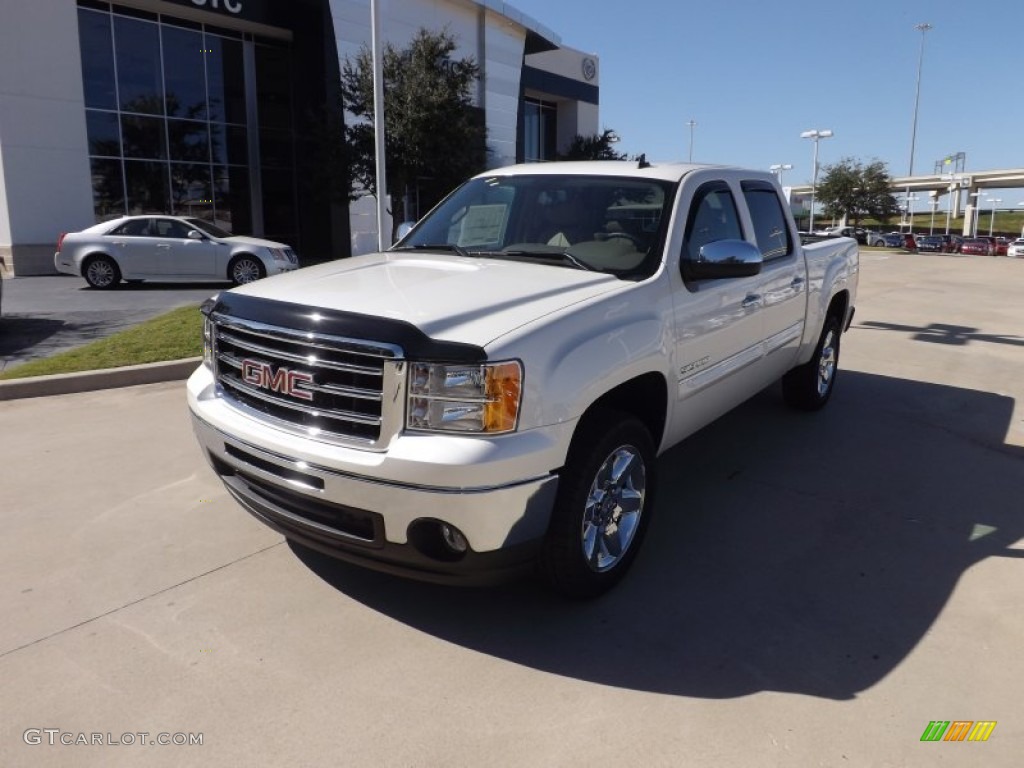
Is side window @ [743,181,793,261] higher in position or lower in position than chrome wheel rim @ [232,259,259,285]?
higher

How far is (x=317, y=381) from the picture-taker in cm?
299

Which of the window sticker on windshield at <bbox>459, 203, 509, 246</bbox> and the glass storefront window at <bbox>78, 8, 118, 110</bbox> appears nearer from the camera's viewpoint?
the window sticker on windshield at <bbox>459, 203, 509, 246</bbox>

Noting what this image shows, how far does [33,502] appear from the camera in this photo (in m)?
4.45

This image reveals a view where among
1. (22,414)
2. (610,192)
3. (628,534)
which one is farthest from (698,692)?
(22,414)

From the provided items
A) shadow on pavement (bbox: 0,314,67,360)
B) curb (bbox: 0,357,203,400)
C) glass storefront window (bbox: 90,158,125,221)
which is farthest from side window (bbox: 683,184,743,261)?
glass storefront window (bbox: 90,158,125,221)

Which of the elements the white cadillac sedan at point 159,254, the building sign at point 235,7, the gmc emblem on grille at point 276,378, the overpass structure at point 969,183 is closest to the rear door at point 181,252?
the white cadillac sedan at point 159,254

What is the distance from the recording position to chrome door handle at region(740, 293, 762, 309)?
4492 mm

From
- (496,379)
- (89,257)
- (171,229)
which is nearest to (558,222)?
(496,379)

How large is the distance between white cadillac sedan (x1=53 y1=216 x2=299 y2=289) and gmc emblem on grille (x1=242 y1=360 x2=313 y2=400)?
1238cm

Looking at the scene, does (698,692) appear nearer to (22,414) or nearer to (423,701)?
(423,701)

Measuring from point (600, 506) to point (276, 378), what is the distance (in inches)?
56.9

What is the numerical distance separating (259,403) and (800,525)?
115 inches

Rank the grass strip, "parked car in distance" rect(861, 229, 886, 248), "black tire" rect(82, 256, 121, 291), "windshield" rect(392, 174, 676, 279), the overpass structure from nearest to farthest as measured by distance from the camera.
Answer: "windshield" rect(392, 174, 676, 279) → the grass strip → "black tire" rect(82, 256, 121, 291) → "parked car in distance" rect(861, 229, 886, 248) → the overpass structure

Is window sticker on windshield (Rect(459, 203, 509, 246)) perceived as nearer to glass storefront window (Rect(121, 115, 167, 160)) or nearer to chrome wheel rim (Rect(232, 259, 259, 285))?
chrome wheel rim (Rect(232, 259, 259, 285))
